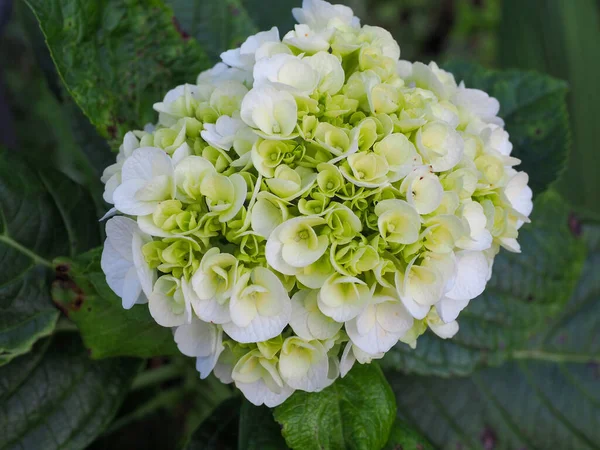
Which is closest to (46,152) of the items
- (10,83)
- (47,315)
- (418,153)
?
(10,83)

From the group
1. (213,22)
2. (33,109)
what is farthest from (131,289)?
(33,109)

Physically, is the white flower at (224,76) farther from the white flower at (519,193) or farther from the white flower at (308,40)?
the white flower at (519,193)

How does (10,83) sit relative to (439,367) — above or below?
below

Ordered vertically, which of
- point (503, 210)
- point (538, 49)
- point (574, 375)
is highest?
point (503, 210)

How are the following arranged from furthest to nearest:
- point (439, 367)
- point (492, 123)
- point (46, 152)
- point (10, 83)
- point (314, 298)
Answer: point (10, 83), point (46, 152), point (439, 367), point (492, 123), point (314, 298)

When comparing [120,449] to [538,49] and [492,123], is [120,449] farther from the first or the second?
[538,49]

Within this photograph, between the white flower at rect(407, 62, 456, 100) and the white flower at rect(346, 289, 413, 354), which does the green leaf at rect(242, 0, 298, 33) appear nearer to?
the white flower at rect(407, 62, 456, 100)

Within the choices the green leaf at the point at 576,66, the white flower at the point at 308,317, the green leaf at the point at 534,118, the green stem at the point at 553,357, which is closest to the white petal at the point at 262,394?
the white flower at the point at 308,317

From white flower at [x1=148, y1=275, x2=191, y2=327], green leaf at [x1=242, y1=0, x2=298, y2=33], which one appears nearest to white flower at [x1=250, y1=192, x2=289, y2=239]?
white flower at [x1=148, y1=275, x2=191, y2=327]
